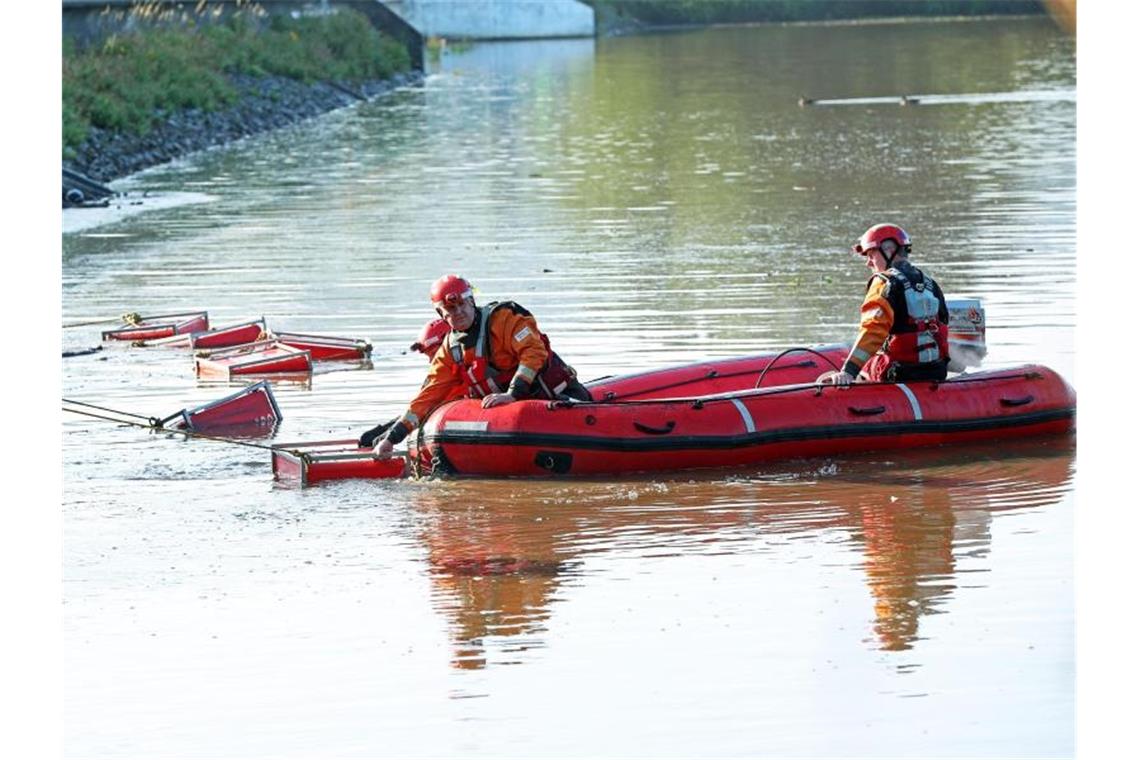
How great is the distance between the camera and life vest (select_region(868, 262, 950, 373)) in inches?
480

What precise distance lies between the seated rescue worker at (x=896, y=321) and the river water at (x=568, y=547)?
1.72 ft

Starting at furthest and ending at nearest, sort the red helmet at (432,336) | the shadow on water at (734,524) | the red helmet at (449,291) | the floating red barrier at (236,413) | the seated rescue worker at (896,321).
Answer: the floating red barrier at (236,413) < the red helmet at (432,336) < the seated rescue worker at (896,321) < the red helmet at (449,291) < the shadow on water at (734,524)

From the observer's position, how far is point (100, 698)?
27.7ft

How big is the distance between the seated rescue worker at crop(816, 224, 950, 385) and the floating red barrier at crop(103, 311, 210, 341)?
618 centimetres

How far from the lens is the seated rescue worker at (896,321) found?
12.2 meters

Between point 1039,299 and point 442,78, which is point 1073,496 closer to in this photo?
point 1039,299

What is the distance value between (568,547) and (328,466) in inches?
77.9

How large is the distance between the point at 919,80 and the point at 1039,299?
1140 inches

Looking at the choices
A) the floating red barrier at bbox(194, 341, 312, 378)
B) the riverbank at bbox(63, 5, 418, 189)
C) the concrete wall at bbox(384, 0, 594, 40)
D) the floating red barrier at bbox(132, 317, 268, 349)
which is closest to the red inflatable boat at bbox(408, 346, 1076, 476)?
the floating red barrier at bbox(194, 341, 312, 378)

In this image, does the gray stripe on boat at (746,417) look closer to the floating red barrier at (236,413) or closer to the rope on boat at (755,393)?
the rope on boat at (755,393)

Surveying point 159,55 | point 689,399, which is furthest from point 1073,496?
point 159,55

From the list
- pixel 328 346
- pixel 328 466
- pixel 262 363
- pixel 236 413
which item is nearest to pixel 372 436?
pixel 328 466

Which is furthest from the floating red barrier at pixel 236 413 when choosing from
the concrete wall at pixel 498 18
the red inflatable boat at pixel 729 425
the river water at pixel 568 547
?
the concrete wall at pixel 498 18

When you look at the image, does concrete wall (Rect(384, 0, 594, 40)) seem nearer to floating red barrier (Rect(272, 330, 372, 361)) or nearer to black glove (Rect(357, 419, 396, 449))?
floating red barrier (Rect(272, 330, 372, 361))
